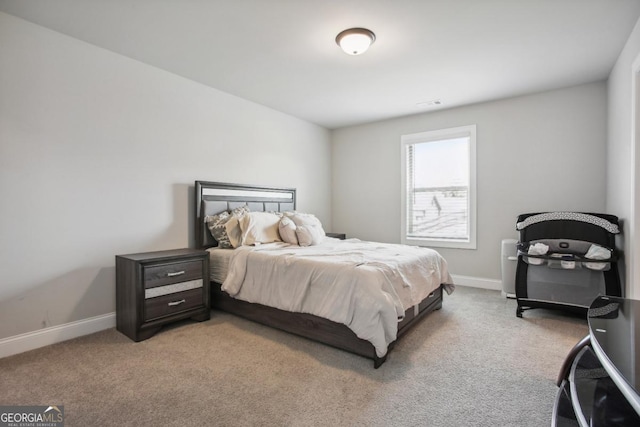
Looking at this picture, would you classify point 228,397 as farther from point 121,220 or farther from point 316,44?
→ point 316,44

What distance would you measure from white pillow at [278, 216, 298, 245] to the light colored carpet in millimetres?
1043

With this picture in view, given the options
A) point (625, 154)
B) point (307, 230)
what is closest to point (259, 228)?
point (307, 230)

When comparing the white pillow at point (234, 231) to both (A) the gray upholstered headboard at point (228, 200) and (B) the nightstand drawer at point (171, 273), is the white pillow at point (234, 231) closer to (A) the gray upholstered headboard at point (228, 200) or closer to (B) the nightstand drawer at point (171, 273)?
(A) the gray upholstered headboard at point (228, 200)

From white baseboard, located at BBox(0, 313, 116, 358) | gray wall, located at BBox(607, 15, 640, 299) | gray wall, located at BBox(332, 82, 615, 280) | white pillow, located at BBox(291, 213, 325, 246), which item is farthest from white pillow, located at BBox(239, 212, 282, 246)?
gray wall, located at BBox(607, 15, 640, 299)

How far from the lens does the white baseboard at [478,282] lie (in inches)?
164

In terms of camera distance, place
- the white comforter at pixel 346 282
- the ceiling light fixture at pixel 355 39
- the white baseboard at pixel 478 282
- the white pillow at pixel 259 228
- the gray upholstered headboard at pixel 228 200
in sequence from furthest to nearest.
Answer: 1. the white baseboard at pixel 478 282
2. the gray upholstered headboard at pixel 228 200
3. the white pillow at pixel 259 228
4. the ceiling light fixture at pixel 355 39
5. the white comforter at pixel 346 282

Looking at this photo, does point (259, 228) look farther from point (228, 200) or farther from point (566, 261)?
point (566, 261)

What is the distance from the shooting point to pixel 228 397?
1.82 m

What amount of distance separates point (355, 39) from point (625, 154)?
2613 mm

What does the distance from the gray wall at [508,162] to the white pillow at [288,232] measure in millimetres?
2085

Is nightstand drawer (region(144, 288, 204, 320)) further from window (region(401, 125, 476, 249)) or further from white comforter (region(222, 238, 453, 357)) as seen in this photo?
window (region(401, 125, 476, 249))

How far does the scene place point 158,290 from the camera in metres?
2.70

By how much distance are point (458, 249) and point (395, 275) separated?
8.20 feet

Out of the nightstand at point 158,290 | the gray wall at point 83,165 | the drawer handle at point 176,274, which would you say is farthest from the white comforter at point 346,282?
the gray wall at point 83,165
